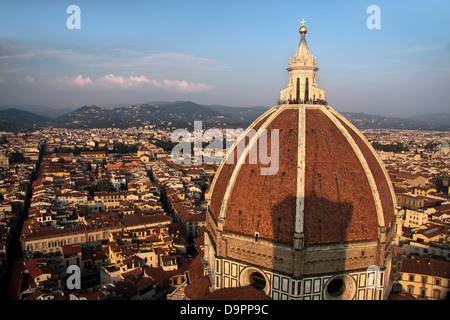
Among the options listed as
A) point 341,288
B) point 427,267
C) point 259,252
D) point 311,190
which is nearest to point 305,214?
point 311,190

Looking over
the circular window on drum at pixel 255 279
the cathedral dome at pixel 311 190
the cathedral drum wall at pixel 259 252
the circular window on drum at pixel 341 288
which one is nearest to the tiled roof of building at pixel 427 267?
the cathedral dome at pixel 311 190

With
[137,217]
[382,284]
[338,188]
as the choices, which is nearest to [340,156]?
[338,188]

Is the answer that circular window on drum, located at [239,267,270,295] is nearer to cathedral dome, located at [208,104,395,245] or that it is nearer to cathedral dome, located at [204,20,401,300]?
cathedral dome, located at [204,20,401,300]

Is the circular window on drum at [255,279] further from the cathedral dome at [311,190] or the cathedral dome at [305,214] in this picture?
the cathedral dome at [311,190]

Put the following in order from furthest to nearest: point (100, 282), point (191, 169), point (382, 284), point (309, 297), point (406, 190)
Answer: point (191, 169) < point (406, 190) < point (100, 282) < point (382, 284) < point (309, 297)

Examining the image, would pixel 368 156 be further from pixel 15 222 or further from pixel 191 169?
pixel 191 169
